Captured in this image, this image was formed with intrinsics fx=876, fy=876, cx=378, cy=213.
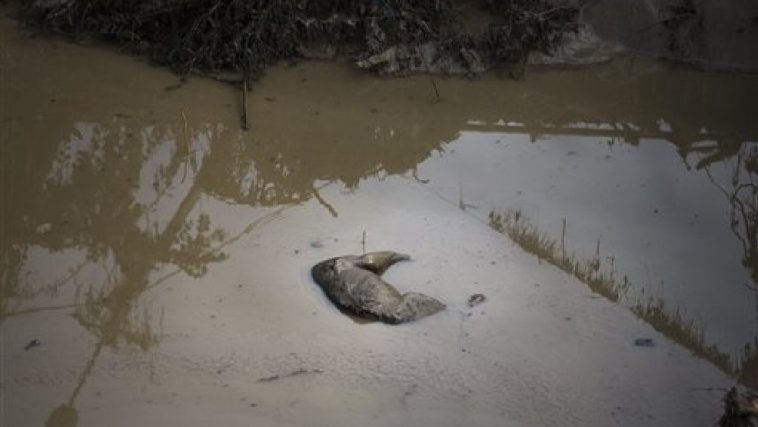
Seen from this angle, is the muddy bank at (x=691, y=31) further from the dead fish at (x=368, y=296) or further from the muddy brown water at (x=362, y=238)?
the dead fish at (x=368, y=296)

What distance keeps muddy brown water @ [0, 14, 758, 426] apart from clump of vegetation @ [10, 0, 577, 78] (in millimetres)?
173

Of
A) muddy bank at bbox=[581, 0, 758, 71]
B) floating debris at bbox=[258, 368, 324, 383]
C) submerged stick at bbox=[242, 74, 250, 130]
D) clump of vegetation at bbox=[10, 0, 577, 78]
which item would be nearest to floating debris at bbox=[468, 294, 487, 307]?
floating debris at bbox=[258, 368, 324, 383]

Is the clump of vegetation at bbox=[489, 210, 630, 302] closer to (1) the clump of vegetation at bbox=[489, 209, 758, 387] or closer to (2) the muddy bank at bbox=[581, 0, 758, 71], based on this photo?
(1) the clump of vegetation at bbox=[489, 209, 758, 387]

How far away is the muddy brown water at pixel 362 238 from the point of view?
3553mm

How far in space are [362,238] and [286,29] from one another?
2.09 m

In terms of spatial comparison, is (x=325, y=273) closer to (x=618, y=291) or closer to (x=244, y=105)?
(x=618, y=291)

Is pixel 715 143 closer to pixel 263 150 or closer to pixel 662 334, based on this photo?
pixel 662 334

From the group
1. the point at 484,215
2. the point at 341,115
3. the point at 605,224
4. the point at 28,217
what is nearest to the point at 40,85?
the point at 28,217

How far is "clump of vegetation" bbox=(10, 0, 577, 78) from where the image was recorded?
5.85 metres

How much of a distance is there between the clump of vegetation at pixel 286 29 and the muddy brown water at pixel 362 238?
6.8 inches

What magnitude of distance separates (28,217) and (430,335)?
223 cm

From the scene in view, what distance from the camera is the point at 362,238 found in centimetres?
442

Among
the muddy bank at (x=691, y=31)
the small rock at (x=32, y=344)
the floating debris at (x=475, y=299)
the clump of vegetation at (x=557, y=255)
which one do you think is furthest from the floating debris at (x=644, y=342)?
the muddy bank at (x=691, y=31)

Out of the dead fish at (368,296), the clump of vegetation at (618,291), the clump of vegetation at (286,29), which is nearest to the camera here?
the clump of vegetation at (618,291)
